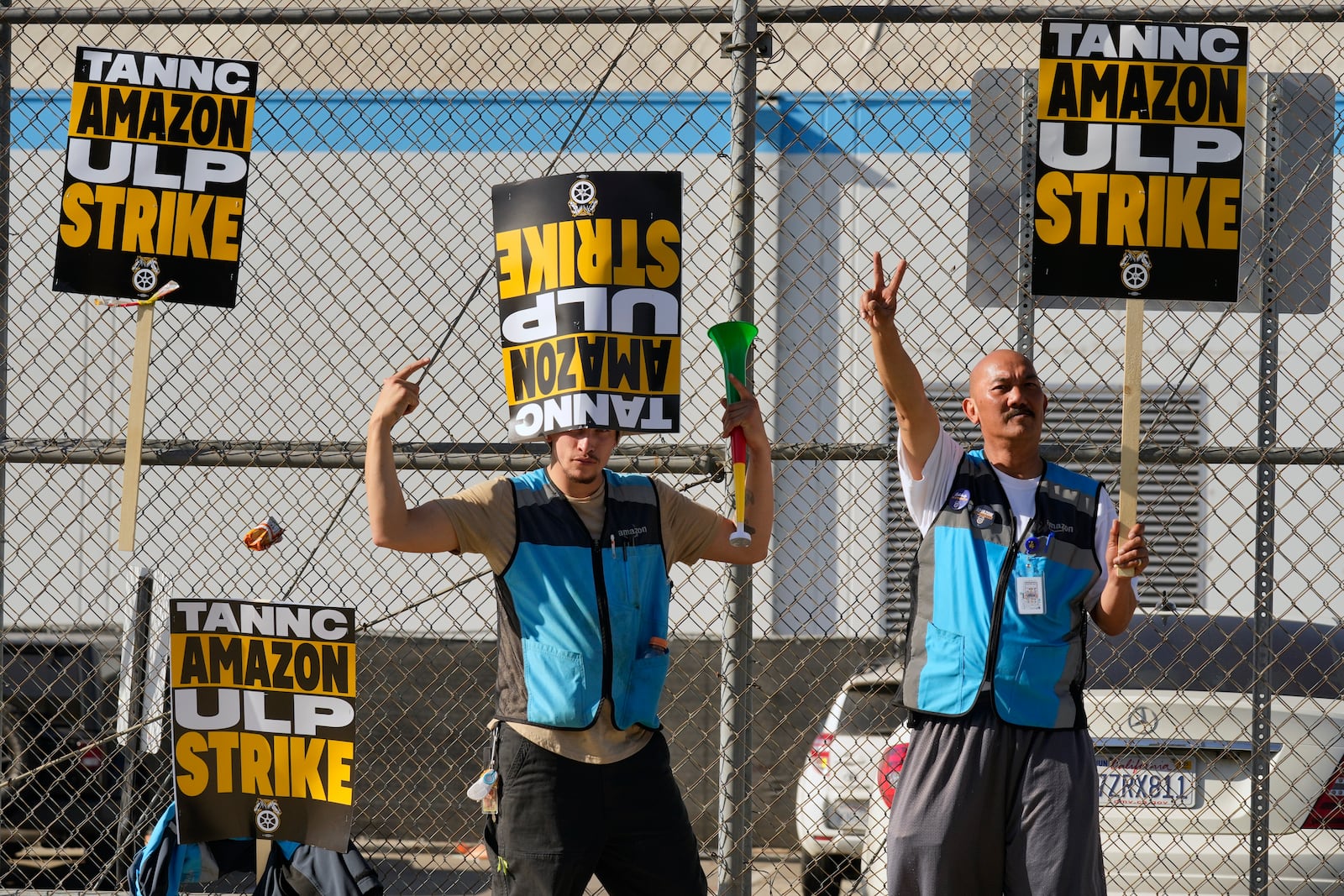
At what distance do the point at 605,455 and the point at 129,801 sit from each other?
2705mm

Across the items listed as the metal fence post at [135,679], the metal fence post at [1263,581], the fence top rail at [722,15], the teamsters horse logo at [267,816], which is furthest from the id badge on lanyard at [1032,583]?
the metal fence post at [135,679]

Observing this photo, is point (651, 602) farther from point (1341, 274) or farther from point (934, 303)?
point (1341, 274)

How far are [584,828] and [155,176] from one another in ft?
7.93

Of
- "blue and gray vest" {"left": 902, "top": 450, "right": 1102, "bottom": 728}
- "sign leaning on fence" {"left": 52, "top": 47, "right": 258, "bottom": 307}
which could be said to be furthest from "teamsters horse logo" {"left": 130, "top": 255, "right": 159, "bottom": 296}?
"blue and gray vest" {"left": 902, "top": 450, "right": 1102, "bottom": 728}

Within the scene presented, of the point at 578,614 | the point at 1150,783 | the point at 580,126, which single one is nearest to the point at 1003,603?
the point at 578,614

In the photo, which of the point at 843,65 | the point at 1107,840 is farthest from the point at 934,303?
the point at 1107,840

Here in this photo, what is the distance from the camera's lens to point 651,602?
355 centimetres

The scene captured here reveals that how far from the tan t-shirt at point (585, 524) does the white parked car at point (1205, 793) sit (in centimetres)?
133

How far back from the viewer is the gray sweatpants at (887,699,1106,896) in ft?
11.1

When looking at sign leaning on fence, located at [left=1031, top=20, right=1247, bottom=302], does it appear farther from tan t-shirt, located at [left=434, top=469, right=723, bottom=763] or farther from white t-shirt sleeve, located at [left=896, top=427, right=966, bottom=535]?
tan t-shirt, located at [left=434, top=469, right=723, bottom=763]

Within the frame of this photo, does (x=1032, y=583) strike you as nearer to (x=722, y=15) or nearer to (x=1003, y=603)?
(x=1003, y=603)

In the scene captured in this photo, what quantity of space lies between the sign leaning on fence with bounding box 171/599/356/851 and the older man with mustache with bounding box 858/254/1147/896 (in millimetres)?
1635

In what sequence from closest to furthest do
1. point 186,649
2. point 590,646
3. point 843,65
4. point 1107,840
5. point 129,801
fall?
point 590,646, point 186,649, point 1107,840, point 129,801, point 843,65

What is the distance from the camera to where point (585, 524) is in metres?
3.53
